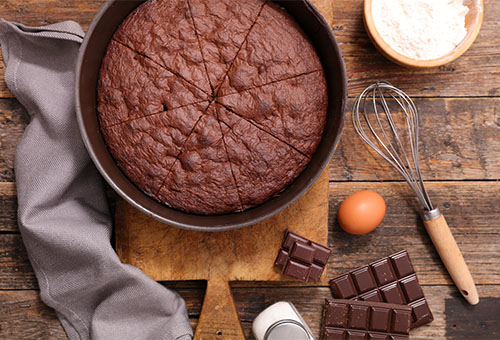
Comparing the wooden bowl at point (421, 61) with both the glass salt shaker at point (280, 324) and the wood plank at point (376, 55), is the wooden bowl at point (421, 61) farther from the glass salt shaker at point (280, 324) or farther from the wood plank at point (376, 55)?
the glass salt shaker at point (280, 324)

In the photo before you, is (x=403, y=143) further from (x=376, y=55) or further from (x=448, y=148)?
(x=376, y=55)

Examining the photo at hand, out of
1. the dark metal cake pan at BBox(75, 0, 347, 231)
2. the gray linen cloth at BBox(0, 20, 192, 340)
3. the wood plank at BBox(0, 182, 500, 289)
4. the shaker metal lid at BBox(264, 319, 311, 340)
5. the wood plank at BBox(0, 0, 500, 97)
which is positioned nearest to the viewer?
the dark metal cake pan at BBox(75, 0, 347, 231)

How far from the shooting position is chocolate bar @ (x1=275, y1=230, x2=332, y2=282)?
7.48 ft

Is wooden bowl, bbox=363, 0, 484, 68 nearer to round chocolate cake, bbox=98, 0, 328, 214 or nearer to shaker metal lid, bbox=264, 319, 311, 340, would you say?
round chocolate cake, bbox=98, 0, 328, 214

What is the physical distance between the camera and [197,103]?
195 cm

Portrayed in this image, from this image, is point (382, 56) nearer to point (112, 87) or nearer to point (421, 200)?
point (421, 200)

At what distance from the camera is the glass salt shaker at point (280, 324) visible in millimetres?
2371

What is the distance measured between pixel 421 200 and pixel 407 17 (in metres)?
1.07

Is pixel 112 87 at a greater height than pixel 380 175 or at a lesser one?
greater

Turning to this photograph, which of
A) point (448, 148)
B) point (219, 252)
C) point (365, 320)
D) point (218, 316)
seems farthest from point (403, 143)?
point (218, 316)

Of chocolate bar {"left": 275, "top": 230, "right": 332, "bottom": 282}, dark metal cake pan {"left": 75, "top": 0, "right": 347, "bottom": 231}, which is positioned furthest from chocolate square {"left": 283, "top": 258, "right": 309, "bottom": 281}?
dark metal cake pan {"left": 75, "top": 0, "right": 347, "bottom": 231}

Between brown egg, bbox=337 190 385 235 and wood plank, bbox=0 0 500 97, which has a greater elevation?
wood plank, bbox=0 0 500 97

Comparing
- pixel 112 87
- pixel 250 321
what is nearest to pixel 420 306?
pixel 250 321

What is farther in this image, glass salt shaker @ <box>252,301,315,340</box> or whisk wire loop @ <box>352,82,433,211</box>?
whisk wire loop @ <box>352,82,433,211</box>
